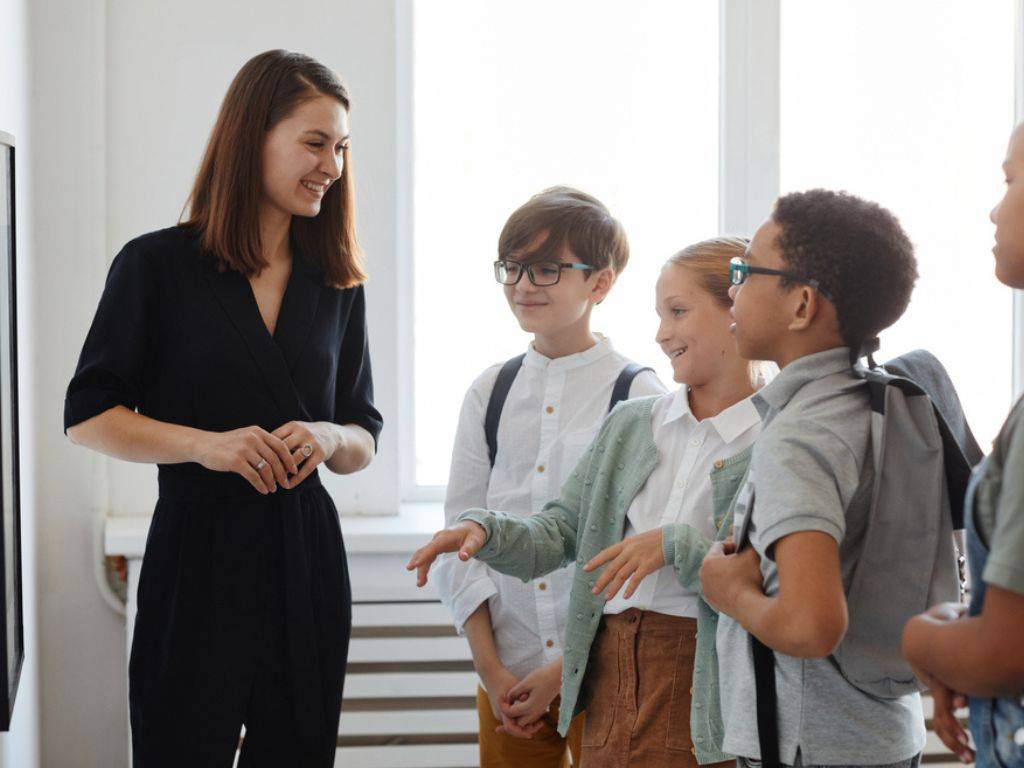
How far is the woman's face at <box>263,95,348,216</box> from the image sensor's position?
1782 millimetres

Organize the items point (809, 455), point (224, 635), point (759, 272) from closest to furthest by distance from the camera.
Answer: point (809, 455)
point (759, 272)
point (224, 635)

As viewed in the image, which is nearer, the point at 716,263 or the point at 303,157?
the point at 716,263

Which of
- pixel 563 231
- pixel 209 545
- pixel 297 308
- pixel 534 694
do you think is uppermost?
pixel 563 231

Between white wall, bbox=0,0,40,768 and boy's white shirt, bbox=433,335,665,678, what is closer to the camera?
boy's white shirt, bbox=433,335,665,678

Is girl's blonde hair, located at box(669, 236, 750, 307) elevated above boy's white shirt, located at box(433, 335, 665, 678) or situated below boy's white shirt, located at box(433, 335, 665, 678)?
above

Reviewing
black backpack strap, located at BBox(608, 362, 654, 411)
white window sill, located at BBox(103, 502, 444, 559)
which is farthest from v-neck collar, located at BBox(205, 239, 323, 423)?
white window sill, located at BBox(103, 502, 444, 559)

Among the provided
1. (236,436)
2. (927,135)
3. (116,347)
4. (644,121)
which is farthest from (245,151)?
(927,135)

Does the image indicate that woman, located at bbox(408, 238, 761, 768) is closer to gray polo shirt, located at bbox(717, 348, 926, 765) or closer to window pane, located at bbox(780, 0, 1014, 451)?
gray polo shirt, located at bbox(717, 348, 926, 765)

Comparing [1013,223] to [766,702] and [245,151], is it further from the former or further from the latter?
[245,151]

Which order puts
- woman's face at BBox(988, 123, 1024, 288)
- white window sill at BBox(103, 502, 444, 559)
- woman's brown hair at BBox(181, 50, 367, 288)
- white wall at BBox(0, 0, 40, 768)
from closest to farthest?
woman's face at BBox(988, 123, 1024, 288) < woman's brown hair at BBox(181, 50, 367, 288) < white wall at BBox(0, 0, 40, 768) < white window sill at BBox(103, 502, 444, 559)

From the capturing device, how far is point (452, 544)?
156 centimetres

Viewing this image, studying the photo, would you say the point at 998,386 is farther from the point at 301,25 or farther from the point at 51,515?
the point at 51,515

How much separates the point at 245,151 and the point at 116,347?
38cm

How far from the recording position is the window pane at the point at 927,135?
10.7 feet
